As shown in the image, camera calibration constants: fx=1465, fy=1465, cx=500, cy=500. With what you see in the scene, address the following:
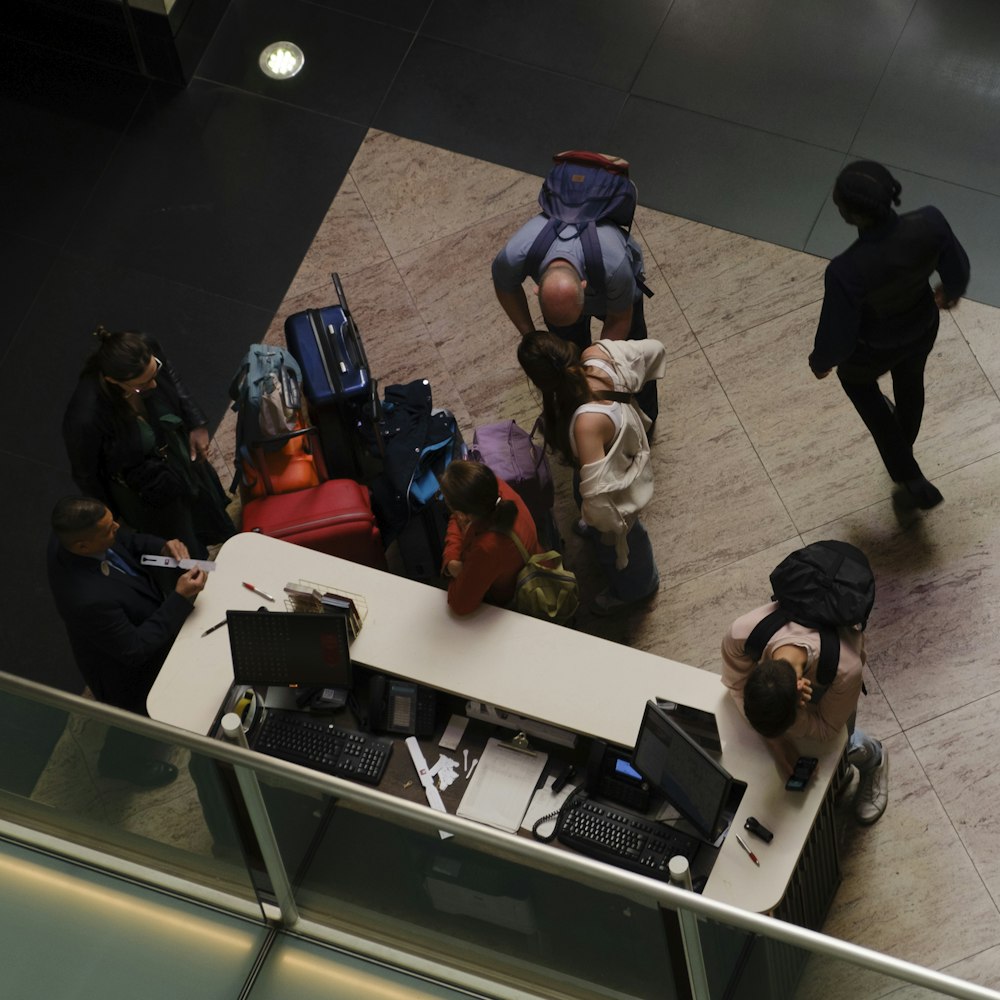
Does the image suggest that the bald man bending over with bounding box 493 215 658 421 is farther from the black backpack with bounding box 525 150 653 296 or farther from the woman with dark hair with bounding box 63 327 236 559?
the woman with dark hair with bounding box 63 327 236 559

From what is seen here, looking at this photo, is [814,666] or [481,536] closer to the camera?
[814,666]

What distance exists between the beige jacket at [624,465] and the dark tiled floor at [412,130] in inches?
72.7

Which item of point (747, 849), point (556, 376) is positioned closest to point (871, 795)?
point (747, 849)

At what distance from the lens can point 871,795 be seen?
5.51 metres

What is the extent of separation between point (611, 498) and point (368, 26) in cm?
357

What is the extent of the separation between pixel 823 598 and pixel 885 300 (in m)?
1.28

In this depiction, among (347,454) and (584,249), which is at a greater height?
(584,249)

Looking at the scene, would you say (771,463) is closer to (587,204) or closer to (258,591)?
(587,204)

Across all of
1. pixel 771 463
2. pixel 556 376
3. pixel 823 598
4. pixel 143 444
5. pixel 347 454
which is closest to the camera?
pixel 823 598

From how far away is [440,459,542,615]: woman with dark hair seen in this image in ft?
15.8

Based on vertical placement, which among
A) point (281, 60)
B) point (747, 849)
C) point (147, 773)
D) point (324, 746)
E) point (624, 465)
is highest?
point (624, 465)

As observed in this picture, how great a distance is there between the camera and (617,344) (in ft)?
17.6

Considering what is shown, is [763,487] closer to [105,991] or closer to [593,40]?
[593,40]

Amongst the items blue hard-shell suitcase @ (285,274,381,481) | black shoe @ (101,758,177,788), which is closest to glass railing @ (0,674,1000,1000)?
black shoe @ (101,758,177,788)
